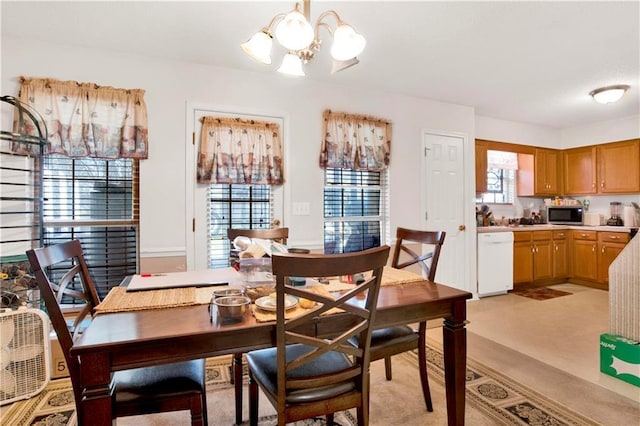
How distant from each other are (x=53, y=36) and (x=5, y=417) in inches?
99.7

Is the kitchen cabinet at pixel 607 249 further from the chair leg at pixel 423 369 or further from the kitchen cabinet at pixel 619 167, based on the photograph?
the chair leg at pixel 423 369

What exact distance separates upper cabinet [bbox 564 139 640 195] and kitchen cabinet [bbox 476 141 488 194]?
188 centimetres

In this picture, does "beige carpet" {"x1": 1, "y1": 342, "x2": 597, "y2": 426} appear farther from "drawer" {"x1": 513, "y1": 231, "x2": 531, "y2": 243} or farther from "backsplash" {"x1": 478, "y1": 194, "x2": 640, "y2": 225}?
"backsplash" {"x1": 478, "y1": 194, "x2": 640, "y2": 225}

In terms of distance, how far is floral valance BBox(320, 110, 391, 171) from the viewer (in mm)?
3475

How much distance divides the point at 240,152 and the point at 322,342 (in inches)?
90.1

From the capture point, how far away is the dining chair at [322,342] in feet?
3.71

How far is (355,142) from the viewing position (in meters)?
3.58

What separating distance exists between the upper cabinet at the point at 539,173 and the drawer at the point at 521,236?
2.93ft

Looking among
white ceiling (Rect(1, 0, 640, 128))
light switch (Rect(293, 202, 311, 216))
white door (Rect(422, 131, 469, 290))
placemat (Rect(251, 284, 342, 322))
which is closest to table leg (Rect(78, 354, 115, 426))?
placemat (Rect(251, 284, 342, 322))

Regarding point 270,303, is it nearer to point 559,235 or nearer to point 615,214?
point 559,235

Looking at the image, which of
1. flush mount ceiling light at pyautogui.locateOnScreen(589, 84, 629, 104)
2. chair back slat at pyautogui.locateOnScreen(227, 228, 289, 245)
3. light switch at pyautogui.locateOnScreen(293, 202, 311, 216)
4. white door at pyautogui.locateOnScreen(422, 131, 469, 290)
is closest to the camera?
chair back slat at pyautogui.locateOnScreen(227, 228, 289, 245)

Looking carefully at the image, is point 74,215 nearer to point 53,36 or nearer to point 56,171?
point 56,171

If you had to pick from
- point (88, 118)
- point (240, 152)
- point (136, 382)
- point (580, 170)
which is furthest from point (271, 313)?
point (580, 170)

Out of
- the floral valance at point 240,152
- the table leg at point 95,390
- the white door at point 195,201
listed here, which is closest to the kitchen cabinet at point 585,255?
the floral valance at point 240,152
